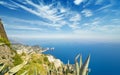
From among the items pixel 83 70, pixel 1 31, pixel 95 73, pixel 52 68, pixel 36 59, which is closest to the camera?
pixel 83 70

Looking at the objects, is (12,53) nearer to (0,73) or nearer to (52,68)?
(52,68)

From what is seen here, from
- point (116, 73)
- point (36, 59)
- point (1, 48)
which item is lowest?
point (116, 73)

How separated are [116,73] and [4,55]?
413ft

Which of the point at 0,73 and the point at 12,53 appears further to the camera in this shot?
the point at 12,53

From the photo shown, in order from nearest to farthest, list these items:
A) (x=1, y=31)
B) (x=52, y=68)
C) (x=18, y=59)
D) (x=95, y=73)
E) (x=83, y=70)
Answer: (x=83, y=70) → (x=52, y=68) → (x=18, y=59) → (x=1, y=31) → (x=95, y=73)

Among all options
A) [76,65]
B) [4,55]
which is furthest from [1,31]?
[76,65]

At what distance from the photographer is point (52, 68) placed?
4359mm

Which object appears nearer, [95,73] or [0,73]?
[0,73]

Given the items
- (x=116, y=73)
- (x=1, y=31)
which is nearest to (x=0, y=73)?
(x=1, y=31)

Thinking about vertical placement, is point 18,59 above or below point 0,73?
below

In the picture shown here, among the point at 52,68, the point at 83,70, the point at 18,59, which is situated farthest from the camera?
the point at 18,59

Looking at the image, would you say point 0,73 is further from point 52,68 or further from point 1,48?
point 1,48

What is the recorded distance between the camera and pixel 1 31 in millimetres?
29562

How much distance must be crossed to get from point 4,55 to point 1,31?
26.5 feet
